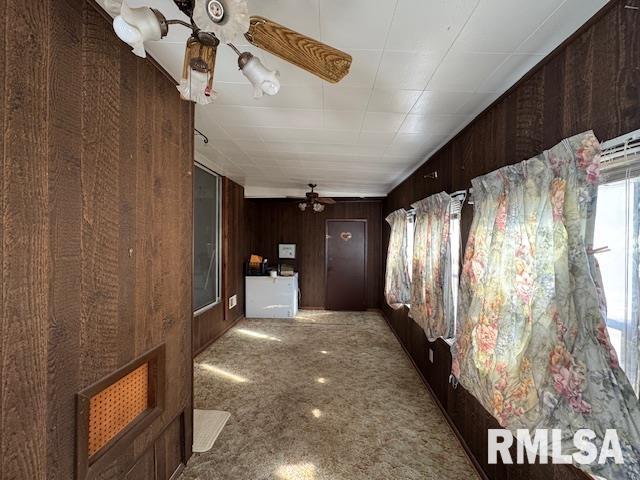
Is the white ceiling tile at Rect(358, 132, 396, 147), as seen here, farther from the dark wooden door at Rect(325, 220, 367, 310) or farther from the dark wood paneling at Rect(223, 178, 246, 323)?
the dark wooden door at Rect(325, 220, 367, 310)

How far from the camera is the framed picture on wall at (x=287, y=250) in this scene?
5.63m

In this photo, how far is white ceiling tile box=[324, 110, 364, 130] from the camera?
185cm

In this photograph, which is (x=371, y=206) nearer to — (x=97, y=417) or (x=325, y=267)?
(x=325, y=267)

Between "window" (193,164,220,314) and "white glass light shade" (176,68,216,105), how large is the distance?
248 centimetres

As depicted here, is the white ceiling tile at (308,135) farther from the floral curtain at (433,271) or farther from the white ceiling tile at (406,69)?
the floral curtain at (433,271)

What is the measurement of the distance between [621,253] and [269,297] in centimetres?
458

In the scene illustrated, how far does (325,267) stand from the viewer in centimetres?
562

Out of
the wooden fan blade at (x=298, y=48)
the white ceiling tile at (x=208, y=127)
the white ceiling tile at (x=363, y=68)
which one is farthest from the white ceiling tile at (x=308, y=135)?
the wooden fan blade at (x=298, y=48)

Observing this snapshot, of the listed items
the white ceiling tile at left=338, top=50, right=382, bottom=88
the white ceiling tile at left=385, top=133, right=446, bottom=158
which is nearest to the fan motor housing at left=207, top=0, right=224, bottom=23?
the white ceiling tile at left=338, top=50, right=382, bottom=88

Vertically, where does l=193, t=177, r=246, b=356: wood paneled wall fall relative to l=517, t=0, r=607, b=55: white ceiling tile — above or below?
below

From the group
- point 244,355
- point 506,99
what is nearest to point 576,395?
point 506,99

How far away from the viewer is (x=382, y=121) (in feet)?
6.50

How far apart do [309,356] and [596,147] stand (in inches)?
125

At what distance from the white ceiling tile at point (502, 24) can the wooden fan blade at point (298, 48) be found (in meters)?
0.60
